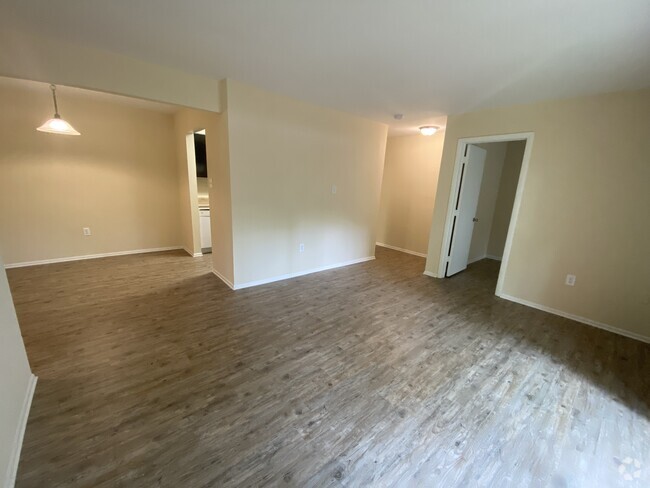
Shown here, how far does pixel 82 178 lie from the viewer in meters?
4.34

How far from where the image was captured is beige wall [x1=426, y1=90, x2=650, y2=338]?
264 centimetres

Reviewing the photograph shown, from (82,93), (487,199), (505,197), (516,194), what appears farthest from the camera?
(505,197)

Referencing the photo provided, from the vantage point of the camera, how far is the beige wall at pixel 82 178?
3.83 m

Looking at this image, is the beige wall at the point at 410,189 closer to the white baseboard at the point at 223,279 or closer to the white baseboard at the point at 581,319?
the white baseboard at the point at 581,319

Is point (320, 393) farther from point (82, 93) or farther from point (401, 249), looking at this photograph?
point (82, 93)

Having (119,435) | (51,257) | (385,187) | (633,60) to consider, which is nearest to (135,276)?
(51,257)

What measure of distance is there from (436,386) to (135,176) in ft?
18.2

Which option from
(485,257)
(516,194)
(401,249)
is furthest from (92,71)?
(485,257)

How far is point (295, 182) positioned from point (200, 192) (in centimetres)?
257

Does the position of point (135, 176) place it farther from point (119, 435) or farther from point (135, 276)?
point (119, 435)

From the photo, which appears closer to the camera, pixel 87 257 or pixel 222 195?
pixel 222 195

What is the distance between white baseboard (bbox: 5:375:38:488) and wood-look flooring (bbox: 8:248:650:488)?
0.11 ft

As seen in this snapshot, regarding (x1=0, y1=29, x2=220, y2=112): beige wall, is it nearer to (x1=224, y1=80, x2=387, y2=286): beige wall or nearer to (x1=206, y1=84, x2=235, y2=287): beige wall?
(x1=206, y1=84, x2=235, y2=287): beige wall

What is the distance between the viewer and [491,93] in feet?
9.58
